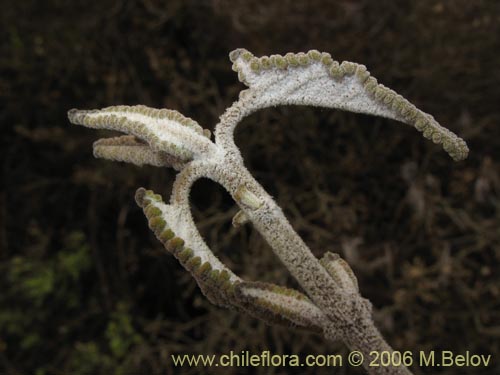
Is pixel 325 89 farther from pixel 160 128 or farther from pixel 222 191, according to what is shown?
pixel 222 191

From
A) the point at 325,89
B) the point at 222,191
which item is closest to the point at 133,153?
the point at 325,89

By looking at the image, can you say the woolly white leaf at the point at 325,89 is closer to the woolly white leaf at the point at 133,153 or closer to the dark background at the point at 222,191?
the woolly white leaf at the point at 133,153

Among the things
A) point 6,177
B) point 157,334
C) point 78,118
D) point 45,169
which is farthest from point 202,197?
point 78,118

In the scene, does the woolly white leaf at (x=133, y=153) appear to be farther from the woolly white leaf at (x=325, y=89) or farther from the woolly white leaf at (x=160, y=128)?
the woolly white leaf at (x=325, y=89)

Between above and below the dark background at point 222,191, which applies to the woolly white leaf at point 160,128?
below

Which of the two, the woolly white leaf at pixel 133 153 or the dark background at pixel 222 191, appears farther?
the dark background at pixel 222 191

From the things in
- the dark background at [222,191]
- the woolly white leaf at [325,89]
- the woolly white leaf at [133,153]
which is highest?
the dark background at [222,191]

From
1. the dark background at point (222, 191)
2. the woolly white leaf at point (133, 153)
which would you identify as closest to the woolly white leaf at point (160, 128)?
the woolly white leaf at point (133, 153)

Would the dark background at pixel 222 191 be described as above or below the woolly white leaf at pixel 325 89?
above

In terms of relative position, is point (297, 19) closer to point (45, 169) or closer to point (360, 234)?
point (360, 234)

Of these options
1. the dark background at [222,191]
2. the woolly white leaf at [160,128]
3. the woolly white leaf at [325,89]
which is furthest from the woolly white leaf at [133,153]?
the dark background at [222,191]
